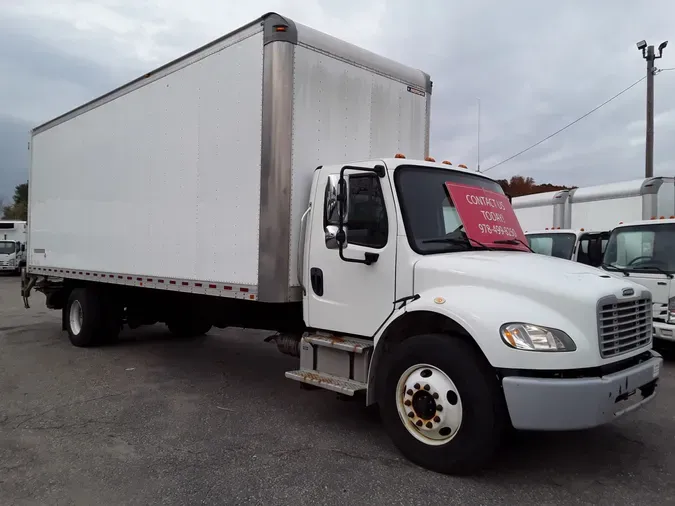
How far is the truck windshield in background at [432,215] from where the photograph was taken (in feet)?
14.9

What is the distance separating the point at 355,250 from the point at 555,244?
7.30 m

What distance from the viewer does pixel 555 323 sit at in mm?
3637

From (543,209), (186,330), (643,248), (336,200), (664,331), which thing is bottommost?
(186,330)

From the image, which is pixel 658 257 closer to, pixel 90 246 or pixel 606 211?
pixel 606 211

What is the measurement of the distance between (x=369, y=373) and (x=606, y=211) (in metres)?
8.92

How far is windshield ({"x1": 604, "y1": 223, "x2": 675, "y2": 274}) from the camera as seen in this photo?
26.8ft

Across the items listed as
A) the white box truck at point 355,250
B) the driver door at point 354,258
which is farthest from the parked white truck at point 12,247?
the driver door at point 354,258

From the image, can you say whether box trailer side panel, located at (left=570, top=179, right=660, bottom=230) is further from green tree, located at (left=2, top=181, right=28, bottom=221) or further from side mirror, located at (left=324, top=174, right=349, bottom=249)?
green tree, located at (left=2, top=181, right=28, bottom=221)

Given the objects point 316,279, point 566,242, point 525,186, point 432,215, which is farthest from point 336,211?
point 525,186

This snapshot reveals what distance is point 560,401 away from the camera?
353cm

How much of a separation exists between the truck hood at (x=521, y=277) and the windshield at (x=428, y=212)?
0.16 metres

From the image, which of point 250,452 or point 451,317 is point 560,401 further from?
point 250,452

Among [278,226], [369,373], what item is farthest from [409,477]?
[278,226]

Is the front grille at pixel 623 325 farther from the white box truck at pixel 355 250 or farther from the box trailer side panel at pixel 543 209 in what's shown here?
the box trailer side panel at pixel 543 209
